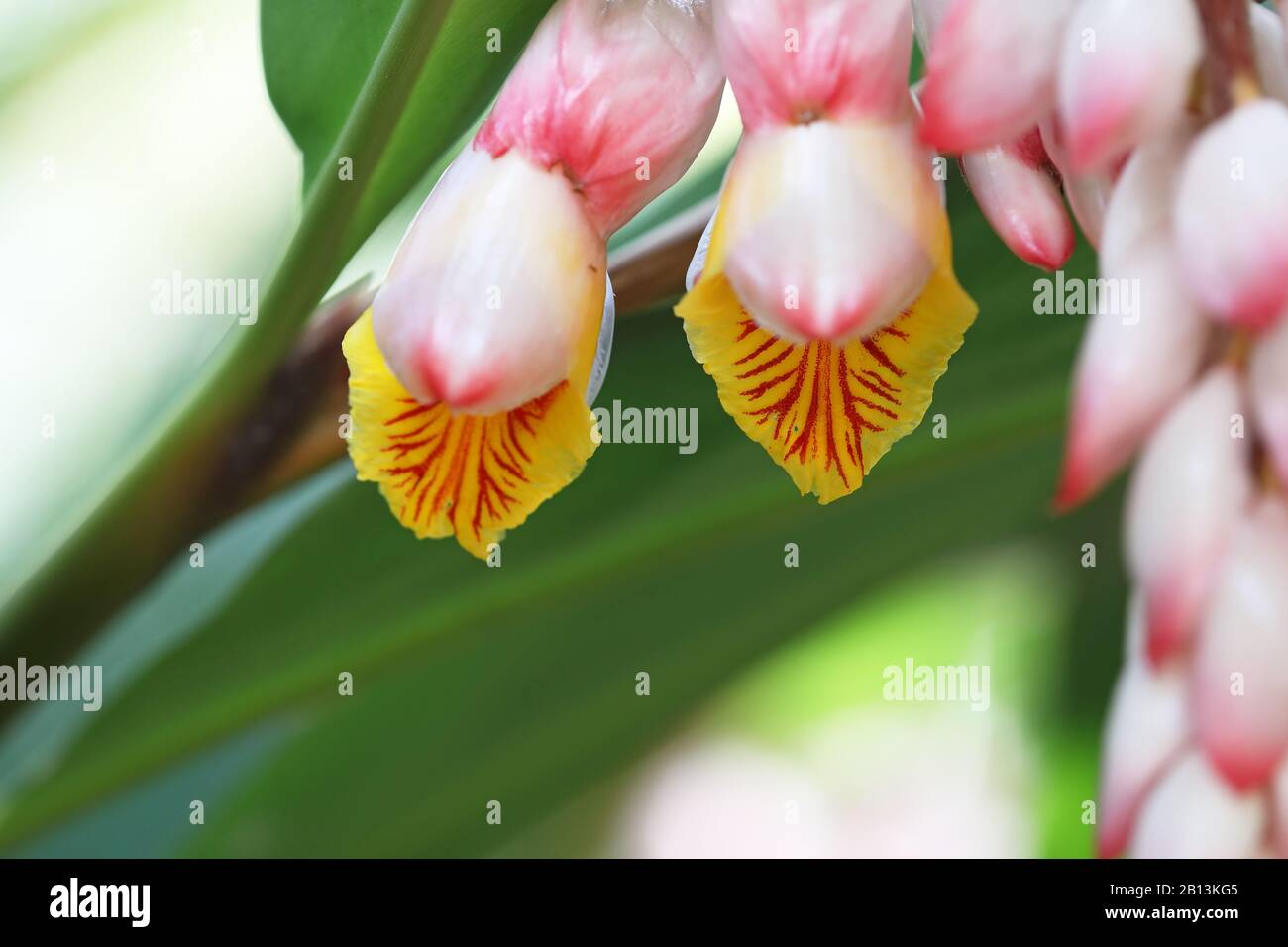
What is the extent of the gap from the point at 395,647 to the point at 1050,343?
0.39 meters

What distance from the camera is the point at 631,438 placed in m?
0.72

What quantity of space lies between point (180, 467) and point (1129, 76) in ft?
1.34

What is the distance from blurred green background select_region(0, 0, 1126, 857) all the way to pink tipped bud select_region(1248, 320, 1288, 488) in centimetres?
35

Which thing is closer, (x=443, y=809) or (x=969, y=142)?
(x=969, y=142)

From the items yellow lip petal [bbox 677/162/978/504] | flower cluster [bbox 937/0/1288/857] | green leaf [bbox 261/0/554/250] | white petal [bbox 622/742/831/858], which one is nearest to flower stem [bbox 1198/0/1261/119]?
flower cluster [bbox 937/0/1288/857]

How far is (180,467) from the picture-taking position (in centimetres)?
57

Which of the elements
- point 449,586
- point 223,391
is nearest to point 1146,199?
point 223,391

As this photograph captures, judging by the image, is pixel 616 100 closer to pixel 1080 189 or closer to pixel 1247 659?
pixel 1080 189

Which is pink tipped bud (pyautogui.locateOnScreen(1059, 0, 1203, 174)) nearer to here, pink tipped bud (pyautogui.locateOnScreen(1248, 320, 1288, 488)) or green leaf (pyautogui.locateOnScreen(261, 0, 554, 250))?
pink tipped bud (pyautogui.locateOnScreen(1248, 320, 1288, 488))

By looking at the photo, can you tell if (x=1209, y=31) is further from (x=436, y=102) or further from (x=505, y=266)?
(x=436, y=102)

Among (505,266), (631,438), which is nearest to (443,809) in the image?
(631,438)

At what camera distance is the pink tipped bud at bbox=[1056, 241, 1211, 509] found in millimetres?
293
